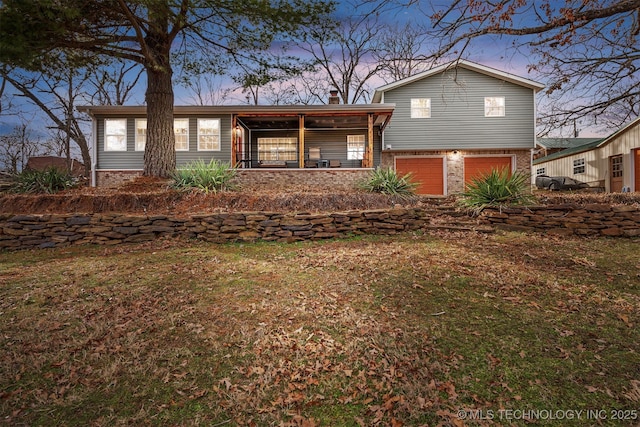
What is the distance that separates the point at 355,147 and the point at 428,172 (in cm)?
371

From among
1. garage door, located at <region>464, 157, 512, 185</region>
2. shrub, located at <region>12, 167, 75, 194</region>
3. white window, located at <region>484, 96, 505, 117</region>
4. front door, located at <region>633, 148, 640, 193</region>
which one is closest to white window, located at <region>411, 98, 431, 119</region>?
white window, located at <region>484, 96, 505, 117</region>

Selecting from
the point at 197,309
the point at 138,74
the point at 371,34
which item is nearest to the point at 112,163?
the point at 138,74

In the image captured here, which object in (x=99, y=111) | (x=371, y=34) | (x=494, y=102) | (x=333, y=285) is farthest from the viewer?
(x=371, y=34)

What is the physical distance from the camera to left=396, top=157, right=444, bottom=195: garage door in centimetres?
1527

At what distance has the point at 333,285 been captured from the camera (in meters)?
4.27

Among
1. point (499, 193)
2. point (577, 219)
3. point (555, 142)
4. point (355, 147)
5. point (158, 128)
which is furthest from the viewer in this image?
point (555, 142)

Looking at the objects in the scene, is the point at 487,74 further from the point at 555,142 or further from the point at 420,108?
the point at 555,142

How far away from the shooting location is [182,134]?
1418 cm

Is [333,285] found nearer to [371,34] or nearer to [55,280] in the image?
[55,280]

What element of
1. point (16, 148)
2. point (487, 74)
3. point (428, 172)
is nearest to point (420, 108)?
point (428, 172)

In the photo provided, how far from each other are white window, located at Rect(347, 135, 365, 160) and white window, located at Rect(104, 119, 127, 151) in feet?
33.2

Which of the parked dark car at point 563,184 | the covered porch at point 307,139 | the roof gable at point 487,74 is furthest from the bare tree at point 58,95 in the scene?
the parked dark car at point 563,184

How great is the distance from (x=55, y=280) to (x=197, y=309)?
101 inches

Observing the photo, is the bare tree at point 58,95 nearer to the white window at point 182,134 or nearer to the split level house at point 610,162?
the white window at point 182,134
